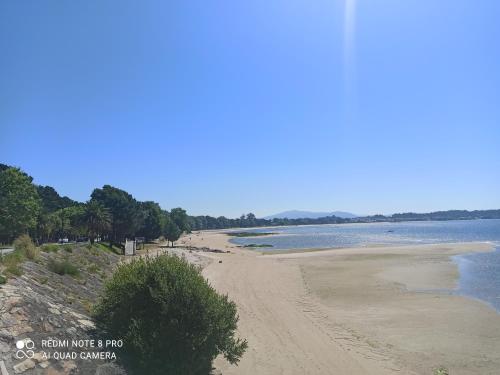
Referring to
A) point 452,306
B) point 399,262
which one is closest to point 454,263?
point 399,262

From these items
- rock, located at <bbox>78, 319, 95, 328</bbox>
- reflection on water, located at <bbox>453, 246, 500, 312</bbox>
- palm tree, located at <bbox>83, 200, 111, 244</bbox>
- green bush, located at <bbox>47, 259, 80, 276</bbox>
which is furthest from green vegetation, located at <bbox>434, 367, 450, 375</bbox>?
palm tree, located at <bbox>83, 200, 111, 244</bbox>

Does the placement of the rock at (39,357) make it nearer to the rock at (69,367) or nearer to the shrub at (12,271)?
the rock at (69,367)

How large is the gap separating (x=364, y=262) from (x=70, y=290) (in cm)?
4555

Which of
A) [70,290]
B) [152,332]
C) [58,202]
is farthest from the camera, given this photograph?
[58,202]

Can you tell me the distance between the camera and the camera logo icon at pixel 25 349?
24.7 feet

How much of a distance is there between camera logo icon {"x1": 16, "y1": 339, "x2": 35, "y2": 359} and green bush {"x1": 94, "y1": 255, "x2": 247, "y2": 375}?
2.00 metres

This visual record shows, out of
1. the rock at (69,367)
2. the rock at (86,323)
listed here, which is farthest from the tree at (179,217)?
the rock at (69,367)

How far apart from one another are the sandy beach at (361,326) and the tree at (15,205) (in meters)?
31.3

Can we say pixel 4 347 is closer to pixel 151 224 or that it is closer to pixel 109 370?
pixel 109 370

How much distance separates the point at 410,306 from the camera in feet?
81.7

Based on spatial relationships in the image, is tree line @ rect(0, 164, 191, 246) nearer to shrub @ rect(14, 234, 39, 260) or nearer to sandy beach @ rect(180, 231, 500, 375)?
sandy beach @ rect(180, 231, 500, 375)

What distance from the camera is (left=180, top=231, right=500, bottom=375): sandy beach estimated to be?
47.6 feet

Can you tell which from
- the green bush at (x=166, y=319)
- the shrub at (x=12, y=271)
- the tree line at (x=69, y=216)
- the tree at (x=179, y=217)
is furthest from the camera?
the tree at (x=179, y=217)

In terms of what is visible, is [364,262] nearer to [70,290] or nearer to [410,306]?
[410,306]
